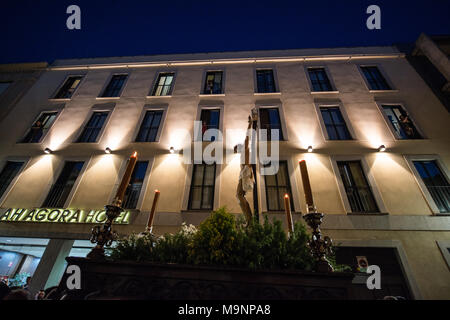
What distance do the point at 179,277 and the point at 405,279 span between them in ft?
24.2

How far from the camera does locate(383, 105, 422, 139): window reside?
328 inches

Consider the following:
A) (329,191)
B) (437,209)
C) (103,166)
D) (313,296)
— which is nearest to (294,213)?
(329,191)

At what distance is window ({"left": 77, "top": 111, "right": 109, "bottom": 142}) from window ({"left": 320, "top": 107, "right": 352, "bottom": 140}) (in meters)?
11.2

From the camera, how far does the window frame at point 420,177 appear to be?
20.7 feet

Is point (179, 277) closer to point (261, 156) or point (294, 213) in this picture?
point (294, 213)

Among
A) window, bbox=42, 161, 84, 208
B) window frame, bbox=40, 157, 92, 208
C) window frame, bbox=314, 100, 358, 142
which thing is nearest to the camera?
window frame, bbox=40, 157, 92, 208

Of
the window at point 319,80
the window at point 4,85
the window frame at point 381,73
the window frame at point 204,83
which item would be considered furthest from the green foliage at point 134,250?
the window at point 4,85

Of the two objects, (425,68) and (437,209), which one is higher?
(425,68)

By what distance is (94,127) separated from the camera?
383 inches

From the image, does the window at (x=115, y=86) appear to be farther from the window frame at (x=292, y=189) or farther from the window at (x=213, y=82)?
the window frame at (x=292, y=189)

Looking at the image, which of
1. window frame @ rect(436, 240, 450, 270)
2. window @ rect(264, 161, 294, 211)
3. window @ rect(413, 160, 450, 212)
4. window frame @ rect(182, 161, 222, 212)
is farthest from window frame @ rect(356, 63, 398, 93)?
window frame @ rect(182, 161, 222, 212)

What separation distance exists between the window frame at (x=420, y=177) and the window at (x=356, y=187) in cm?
164

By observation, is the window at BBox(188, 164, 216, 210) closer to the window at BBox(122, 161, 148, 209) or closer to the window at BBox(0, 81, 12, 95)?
the window at BBox(122, 161, 148, 209)

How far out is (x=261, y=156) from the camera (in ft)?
26.5
